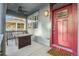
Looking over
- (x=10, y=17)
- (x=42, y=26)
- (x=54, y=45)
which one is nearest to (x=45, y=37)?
(x=42, y=26)

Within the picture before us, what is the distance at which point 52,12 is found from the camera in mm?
4371

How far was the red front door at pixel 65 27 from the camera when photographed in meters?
3.17

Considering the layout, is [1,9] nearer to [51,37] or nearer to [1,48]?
[1,48]

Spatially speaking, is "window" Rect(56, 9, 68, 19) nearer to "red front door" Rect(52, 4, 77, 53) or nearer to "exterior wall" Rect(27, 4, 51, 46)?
"red front door" Rect(52, 4, 77, 53)

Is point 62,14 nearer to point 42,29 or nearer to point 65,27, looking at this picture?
point 65,27

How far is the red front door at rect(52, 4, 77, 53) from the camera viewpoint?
3.17 metres

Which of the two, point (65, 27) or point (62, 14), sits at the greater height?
point (62, 14)

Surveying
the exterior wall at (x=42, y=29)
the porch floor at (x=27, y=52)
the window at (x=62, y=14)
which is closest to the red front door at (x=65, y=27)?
the window at (x=62, y=14)

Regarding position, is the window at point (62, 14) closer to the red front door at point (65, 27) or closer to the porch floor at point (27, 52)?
the red front door at point (65, 27)

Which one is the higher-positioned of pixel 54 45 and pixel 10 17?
pixel 10 17

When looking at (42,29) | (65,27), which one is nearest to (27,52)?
(65,27)

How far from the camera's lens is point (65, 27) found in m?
3.69

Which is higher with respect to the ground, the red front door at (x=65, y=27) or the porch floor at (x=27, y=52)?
the red front door at (x=65, y=27)

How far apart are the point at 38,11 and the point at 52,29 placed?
6.00ft
